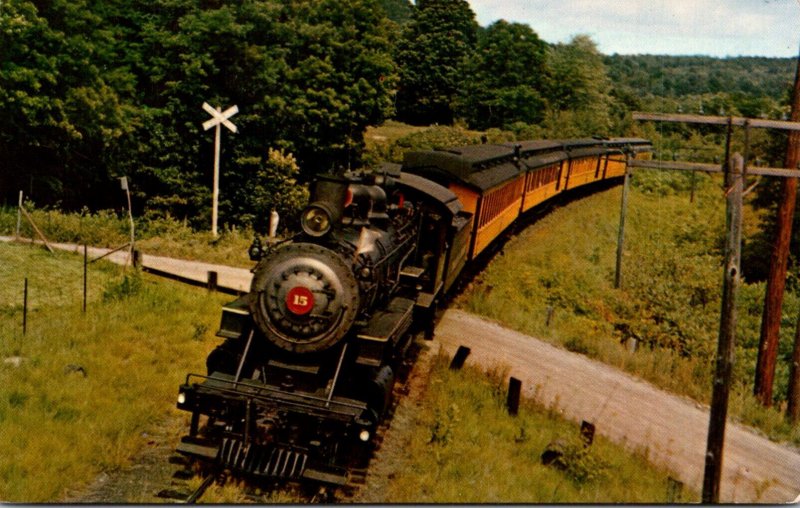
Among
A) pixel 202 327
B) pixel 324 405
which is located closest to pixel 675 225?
pixel 202 327

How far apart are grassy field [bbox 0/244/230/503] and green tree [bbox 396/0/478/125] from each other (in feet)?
100

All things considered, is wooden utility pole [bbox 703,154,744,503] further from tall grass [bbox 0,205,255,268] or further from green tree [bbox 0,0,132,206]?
green tree [bbox 0,0,132,206]

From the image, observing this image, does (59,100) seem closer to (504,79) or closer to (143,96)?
(143,96)

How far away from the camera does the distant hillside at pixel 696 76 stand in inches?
948

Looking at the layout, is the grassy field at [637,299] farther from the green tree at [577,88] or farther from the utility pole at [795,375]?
the green tree at [577,88]

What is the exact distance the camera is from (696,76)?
36.8 metres

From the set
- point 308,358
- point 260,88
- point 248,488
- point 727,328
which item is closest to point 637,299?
point 727,328

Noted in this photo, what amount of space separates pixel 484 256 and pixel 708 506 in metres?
13.0

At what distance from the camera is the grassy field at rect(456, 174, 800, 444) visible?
15031 millimetres

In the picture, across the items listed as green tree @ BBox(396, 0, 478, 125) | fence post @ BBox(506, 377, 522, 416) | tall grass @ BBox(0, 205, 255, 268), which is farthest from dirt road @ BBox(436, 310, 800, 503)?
green tree @ BBox(396, 0, 478, 125)

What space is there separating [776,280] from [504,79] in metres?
29.3

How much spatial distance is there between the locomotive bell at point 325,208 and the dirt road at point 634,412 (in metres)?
5.85

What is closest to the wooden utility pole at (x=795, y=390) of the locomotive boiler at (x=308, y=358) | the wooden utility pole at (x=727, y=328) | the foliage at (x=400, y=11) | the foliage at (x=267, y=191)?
the wooden utility pole at (x=727, y=328)

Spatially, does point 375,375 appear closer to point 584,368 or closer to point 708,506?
point 708,506
